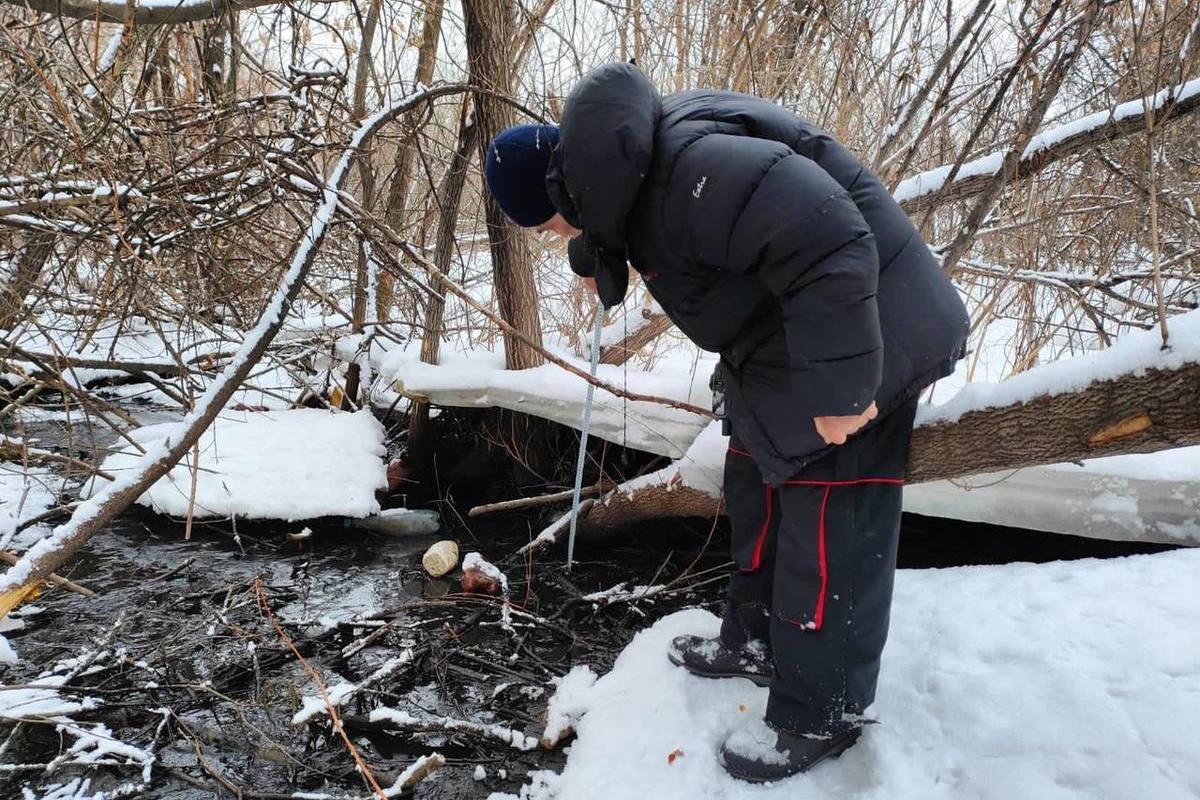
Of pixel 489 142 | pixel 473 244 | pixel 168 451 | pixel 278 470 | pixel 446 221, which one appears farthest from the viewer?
pixel 473 244

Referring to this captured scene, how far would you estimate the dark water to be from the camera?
226 centimetres

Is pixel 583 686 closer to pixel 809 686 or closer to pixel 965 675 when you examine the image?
pixel 809 686

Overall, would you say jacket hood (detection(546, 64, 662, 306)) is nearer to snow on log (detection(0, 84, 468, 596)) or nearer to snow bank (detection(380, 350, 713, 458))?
snow on log (detection(0, 84, 468, 596))

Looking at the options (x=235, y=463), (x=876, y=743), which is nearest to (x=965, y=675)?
(x=876, y=743)

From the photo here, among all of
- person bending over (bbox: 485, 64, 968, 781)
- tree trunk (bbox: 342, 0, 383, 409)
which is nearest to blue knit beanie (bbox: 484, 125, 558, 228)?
person bending over (bbox: 485, 64, 968, 781)

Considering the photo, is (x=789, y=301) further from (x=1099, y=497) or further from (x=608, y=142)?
(x=1099, y=497)

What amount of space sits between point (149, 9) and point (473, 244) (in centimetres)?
208

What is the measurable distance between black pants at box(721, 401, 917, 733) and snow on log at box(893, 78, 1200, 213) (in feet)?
6.43

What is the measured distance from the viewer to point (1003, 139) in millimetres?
3834

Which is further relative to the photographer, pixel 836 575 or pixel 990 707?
pixel 990 707

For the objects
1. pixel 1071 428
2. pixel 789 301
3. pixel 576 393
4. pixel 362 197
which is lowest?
pixel 576 393

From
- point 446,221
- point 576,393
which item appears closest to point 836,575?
point 576,393

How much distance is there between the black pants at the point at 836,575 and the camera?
1.72 metres

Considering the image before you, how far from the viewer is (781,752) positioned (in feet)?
6.08
